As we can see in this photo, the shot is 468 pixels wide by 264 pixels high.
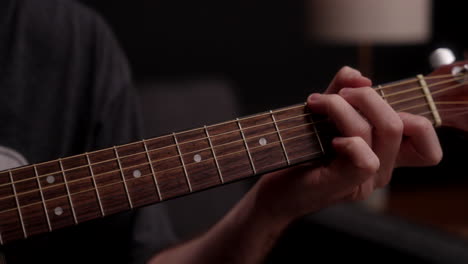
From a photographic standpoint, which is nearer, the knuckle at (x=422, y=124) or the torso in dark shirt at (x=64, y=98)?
the knuckle at (x=422, y=124)

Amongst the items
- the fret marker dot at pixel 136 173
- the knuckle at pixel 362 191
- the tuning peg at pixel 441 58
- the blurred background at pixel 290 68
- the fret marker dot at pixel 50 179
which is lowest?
the blurred background at pixel 290 68

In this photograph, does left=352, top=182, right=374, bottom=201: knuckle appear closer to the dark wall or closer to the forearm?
the forearm

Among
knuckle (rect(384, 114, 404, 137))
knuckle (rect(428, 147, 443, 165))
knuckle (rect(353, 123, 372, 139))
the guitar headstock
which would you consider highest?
the guitar headstock

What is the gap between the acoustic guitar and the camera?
551mm

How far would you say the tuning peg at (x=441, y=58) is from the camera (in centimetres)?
71

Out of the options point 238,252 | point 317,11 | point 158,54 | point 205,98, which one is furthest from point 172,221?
point 317,11

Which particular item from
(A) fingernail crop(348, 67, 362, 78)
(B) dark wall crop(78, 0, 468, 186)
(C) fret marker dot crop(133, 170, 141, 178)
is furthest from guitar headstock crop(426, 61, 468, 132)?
(B) dark wall crop(78, 0, 468, 186)

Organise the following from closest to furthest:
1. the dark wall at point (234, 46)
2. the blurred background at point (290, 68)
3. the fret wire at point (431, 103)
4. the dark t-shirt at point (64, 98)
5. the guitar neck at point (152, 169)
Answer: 1. the guitar neck at point (152, 169)
2. the fret wire at point (431, 103)
3. the dark t-shirt at point (64, 98)
4. the blurred background at point (290, 68)
5. the dark wall at point (234, 46)

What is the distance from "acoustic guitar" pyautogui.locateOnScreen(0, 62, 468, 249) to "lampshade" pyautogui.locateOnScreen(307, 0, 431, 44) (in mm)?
1072

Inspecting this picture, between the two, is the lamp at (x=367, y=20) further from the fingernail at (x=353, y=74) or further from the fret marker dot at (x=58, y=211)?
the fret marker dot at (x=58, y=211)

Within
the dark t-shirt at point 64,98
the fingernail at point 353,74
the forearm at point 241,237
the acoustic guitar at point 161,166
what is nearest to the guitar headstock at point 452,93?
the acoustic guitar at point 161,166

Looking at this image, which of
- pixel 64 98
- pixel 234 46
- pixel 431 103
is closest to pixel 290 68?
pixel 234 46

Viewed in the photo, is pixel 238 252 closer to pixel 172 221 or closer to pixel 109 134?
pixel 109 134

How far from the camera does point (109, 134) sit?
0.89 m
